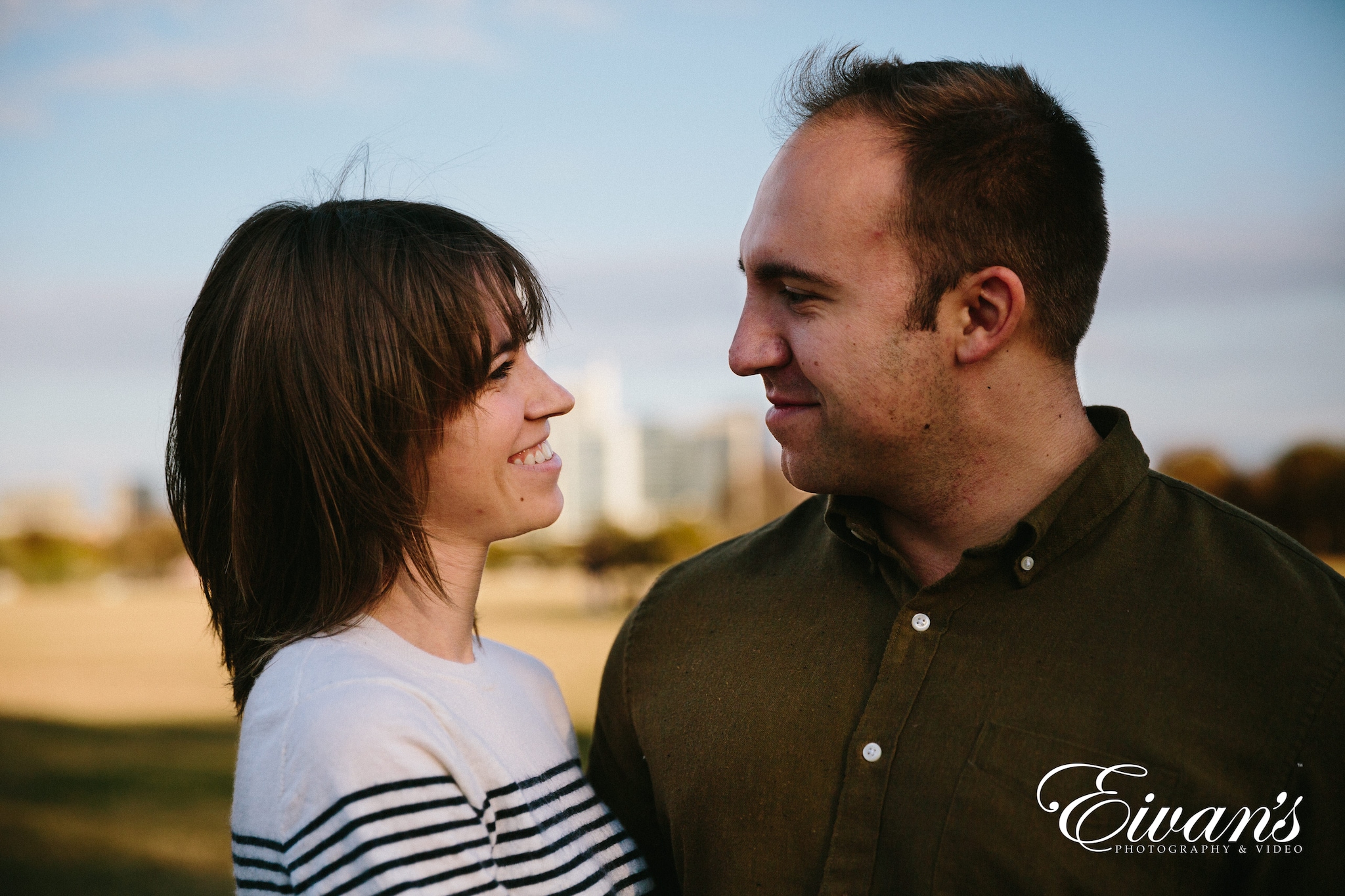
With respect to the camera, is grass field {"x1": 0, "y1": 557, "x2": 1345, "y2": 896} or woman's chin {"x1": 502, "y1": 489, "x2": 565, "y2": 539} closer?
woman's chin {"x1": 502, "y1": 489, "x2": 565, "y2": 539}

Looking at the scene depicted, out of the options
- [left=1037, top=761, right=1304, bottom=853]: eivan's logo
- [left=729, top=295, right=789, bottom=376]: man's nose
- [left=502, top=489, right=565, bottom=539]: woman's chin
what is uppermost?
[left=729, top=295, right=789, bottom=376]: man's nose

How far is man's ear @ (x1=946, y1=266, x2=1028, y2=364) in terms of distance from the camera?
2.22 m

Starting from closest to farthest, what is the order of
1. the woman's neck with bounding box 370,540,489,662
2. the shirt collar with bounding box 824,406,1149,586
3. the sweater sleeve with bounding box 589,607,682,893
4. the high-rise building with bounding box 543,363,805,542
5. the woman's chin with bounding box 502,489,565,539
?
the shirt collar with bounding box 824,406,1149,586
the woman's neck with bounding box 370,540,489,662
the woman's chin with bounding box 502,489,565,539
the sweater sleeve with bounding box 589,607,682,893
the high-rise building with bounding box 543,363,805,542

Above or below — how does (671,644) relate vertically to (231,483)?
below

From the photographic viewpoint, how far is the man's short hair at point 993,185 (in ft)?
7.34

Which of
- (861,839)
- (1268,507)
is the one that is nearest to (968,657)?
(861,839)

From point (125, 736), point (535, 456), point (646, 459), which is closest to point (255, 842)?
point (535, 456)

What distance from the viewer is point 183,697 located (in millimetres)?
21328

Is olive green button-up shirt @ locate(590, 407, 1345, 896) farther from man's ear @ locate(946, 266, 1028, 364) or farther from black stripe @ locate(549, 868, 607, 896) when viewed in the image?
man's ear @ locate(946, 266, 1028, 364)

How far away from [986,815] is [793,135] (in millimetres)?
1480

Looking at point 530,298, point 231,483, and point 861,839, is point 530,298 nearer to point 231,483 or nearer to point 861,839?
point 231,483

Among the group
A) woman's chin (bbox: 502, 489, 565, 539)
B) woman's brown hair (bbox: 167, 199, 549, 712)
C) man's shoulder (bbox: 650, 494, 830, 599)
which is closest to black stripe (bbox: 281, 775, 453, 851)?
woman's brown hair (bbox: 167, 199, 549, 712)

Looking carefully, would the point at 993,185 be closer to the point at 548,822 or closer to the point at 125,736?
the point at 548,822

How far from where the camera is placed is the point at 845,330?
223cm
